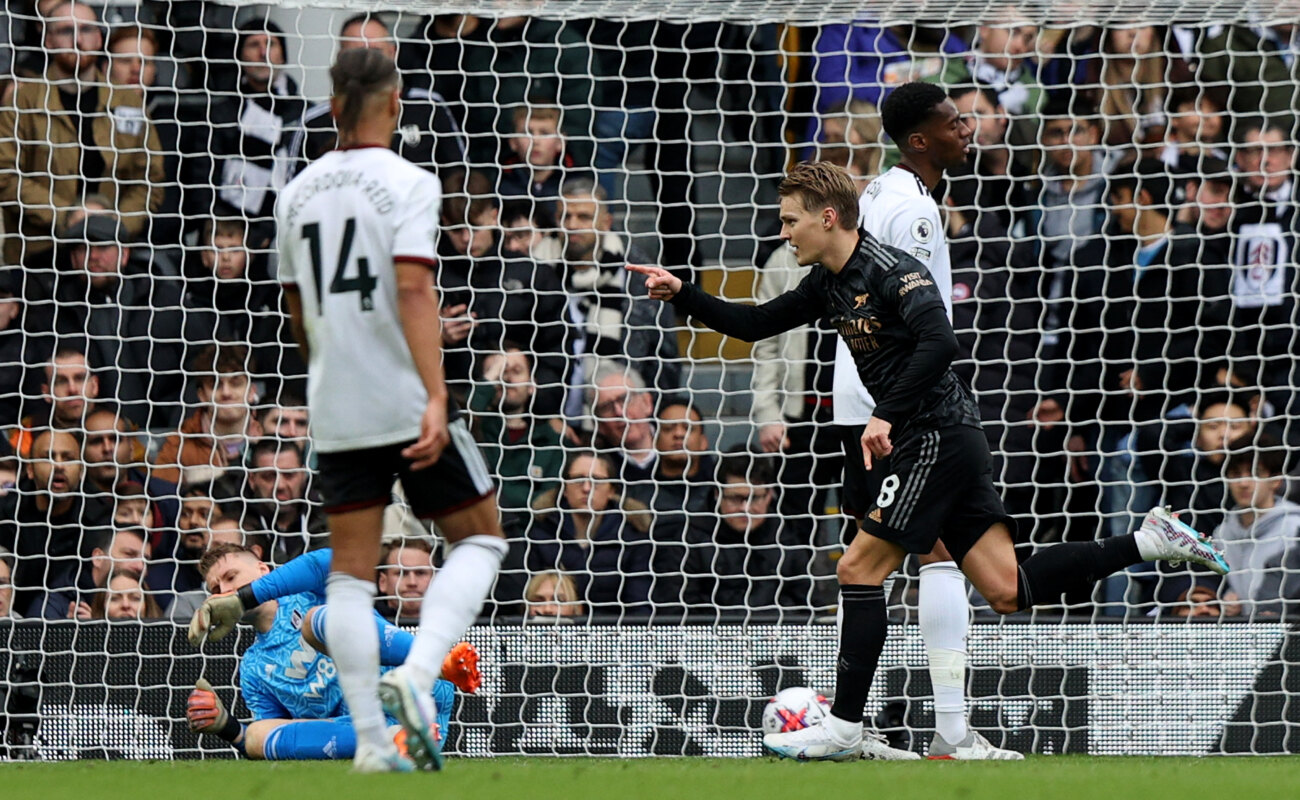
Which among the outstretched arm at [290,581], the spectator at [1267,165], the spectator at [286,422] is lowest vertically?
the outstretched arm at [290,581]

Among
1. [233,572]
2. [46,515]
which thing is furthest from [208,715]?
[46,515]

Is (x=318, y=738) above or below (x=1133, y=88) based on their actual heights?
below

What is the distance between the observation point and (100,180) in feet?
25.4

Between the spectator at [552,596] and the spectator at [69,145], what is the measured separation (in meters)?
2.39

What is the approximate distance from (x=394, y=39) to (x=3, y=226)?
1905mm

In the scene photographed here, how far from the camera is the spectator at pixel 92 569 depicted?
24.0 ft

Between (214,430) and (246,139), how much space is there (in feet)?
4.28

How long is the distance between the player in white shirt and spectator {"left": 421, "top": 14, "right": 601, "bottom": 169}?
293 cm

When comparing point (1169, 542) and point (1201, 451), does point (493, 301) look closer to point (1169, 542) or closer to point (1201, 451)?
point (1201, 451)

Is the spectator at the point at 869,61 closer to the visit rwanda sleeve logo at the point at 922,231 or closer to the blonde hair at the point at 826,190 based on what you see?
the visit rwanda sleeve logo at the point at 922,231

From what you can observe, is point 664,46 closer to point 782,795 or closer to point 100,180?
point 100,180

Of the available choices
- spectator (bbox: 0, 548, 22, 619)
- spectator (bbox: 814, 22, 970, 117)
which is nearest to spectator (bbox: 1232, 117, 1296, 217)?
spectator (bbox: 814, 22, 970, 117)

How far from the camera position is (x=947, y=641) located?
532 cm

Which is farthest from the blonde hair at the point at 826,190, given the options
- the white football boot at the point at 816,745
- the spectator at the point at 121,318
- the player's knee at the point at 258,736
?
the spectator at the point at 121,318
